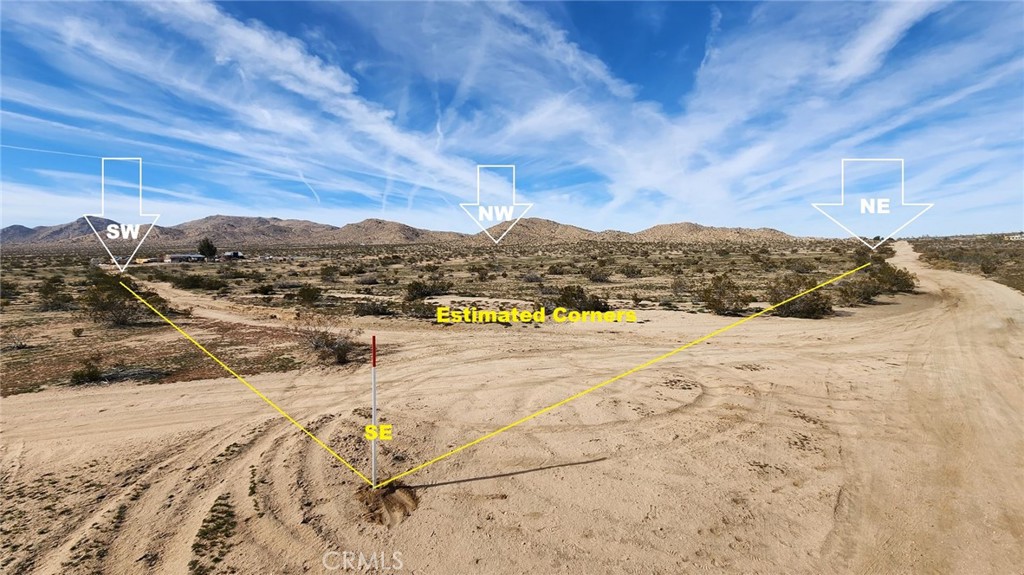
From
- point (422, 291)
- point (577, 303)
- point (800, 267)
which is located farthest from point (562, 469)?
point (800, 267)

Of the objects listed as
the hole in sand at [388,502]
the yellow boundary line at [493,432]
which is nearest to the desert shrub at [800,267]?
the yellow boundary line at [493,432]

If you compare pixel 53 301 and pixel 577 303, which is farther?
pixel 53 301

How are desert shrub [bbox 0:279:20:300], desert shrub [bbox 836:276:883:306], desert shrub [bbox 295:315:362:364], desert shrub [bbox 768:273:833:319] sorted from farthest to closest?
desert shrub [bbox 0:279:20:300]
desert shrub [bbox 836:276:883:306]
desert shrub [bbox 768:273:833:319]
desert shrub [bbox 295:315:362:364]

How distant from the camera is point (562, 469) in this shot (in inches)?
295

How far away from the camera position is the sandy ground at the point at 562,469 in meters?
5.68

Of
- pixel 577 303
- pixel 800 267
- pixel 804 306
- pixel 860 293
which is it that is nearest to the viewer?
pixel 804 306

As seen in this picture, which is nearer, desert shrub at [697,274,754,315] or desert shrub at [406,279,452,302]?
desert shrub at [697,274,754,315]

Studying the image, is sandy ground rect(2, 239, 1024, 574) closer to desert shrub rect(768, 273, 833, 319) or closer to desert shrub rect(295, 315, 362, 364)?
desert shrub rect(295, 315, 362, 364)

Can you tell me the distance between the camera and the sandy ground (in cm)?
568

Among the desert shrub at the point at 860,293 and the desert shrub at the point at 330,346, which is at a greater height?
the desert shrub at the point at 860,293

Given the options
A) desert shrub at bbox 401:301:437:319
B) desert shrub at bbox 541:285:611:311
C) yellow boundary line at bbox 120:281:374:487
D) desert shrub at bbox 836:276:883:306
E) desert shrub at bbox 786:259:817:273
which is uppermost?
desert shrub at bbox 786:259:817:273

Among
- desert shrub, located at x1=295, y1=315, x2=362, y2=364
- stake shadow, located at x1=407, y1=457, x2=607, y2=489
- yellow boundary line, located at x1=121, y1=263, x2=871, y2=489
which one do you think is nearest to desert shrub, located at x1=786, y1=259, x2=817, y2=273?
yellow boundary line, located at x1=121, y1=263, x2=871, y2=489

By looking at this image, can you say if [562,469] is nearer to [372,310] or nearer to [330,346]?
[330,346]

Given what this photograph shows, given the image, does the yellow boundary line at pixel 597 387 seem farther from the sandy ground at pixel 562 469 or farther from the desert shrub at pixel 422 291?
the desert shrub at pixel 422 291
